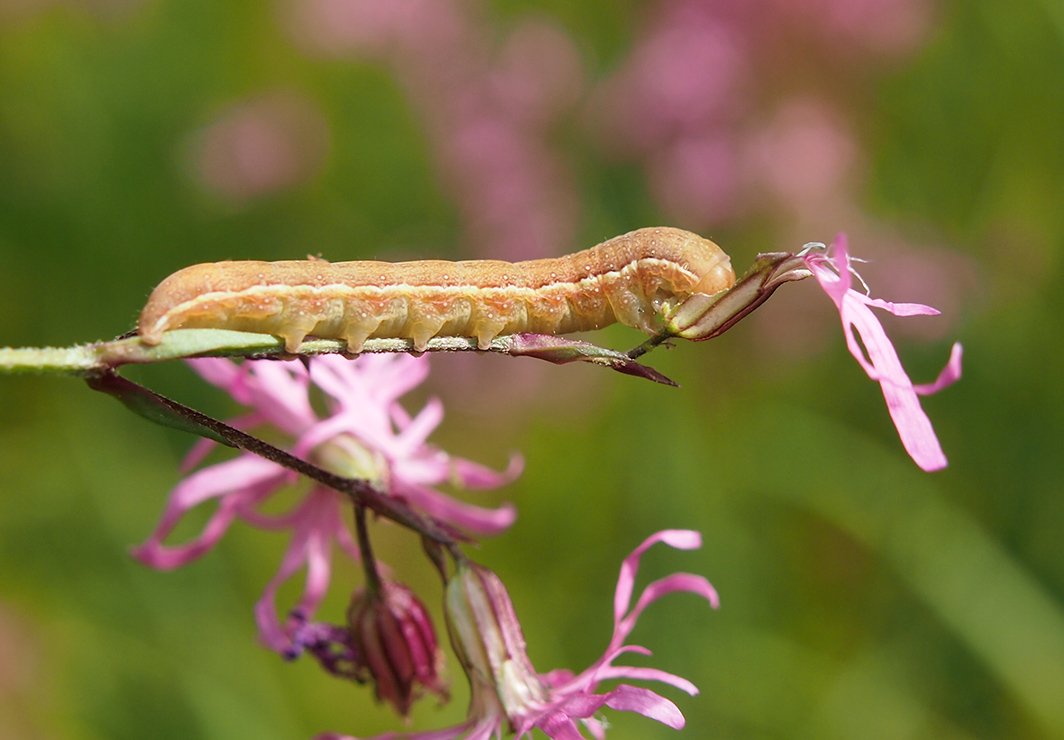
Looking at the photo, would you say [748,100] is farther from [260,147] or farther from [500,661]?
[500,661]

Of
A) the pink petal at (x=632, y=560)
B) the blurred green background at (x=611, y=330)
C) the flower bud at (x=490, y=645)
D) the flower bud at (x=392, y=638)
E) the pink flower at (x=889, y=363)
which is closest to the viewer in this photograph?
the pink flower at (x=889, y=363)

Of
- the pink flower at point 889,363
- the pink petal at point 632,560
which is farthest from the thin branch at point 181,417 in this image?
the pink flower at point 889,363

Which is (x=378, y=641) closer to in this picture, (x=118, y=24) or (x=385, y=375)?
(x=385, y=375)

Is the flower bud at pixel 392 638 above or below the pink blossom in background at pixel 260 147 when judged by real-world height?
below

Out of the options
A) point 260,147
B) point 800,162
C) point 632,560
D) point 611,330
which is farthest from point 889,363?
point 260,147

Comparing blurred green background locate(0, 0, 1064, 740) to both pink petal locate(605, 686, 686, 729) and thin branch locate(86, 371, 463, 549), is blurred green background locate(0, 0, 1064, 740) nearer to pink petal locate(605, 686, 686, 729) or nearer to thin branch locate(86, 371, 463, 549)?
pink petal locate(605, 686, 686, 729)

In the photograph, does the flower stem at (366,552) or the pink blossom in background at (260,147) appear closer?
the flower stem at (366,552)

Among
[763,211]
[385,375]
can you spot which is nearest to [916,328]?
[763,211]

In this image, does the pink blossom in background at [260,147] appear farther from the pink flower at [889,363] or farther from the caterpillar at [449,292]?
the pink flower at [889,363]
